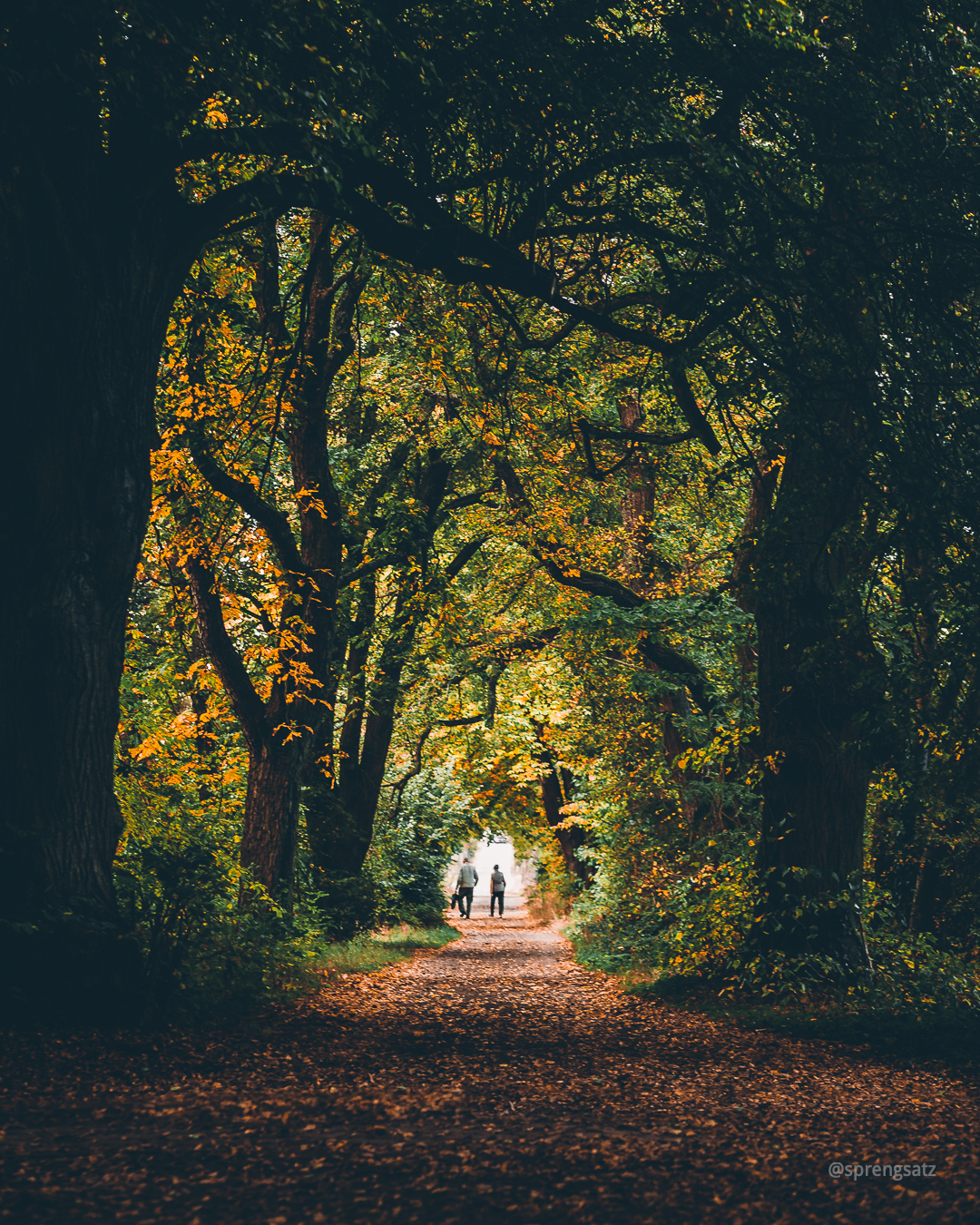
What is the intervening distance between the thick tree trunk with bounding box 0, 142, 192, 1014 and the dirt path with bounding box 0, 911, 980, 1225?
2.36 ft

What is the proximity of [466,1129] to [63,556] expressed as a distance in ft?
13.2

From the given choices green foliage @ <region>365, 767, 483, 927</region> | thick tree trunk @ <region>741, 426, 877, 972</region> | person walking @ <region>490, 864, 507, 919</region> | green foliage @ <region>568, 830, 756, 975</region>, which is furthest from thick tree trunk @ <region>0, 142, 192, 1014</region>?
person walking @ <region>490, 864, 507, 919</region>

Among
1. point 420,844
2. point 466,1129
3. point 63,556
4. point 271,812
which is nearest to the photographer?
point 466,1129

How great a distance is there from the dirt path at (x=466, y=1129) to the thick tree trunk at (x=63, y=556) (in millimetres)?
719

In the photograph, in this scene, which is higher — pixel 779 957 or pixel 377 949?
pixel 779 957

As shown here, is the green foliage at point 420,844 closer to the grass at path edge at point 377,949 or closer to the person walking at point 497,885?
the grass at path edge at point 377,949

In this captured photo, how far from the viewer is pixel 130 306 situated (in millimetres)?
6152

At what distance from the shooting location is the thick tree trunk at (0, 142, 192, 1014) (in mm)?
5598

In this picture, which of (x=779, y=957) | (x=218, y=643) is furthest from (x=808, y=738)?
(x=218, y=643)

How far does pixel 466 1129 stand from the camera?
4215 millimetres

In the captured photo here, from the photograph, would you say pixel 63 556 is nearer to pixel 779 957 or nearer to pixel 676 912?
pixel 779 957

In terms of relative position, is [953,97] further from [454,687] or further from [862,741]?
[454,687]

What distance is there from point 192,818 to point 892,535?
754 cm

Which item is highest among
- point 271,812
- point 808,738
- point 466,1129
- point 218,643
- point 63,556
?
point 218,643
